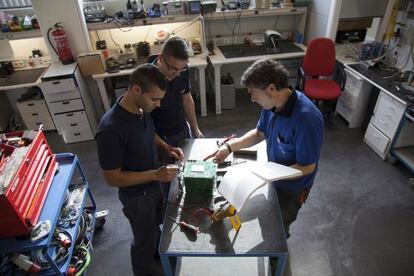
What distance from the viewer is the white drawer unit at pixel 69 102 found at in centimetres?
335

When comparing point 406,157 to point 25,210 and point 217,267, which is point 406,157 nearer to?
point 217,267

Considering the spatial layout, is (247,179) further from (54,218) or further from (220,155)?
(54,218)

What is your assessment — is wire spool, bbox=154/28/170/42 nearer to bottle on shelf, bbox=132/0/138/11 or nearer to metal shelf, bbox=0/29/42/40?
bottle on shelf, bbox=132/0/138/11

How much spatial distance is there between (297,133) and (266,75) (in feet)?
1.15

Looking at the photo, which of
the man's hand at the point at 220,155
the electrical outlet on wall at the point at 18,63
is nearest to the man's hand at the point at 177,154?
the man's hand at the point at 220,155

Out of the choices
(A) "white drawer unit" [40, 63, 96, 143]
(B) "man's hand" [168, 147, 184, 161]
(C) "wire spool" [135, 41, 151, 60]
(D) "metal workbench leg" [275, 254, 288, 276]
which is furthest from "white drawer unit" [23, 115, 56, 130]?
(D) "metal workbench leg" [275, 254, 288, 276]

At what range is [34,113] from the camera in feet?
12.5

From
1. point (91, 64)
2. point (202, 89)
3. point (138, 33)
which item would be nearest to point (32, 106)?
point (91, 64)

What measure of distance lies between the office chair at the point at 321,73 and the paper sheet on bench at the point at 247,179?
2252 millimetres

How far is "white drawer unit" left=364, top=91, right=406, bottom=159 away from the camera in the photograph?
2951 mm

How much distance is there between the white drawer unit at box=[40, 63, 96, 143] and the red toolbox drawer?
1.68 m

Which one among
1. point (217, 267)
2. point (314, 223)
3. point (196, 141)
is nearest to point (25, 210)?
point (196, 141)

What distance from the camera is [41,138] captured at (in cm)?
190

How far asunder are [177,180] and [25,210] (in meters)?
0.85
